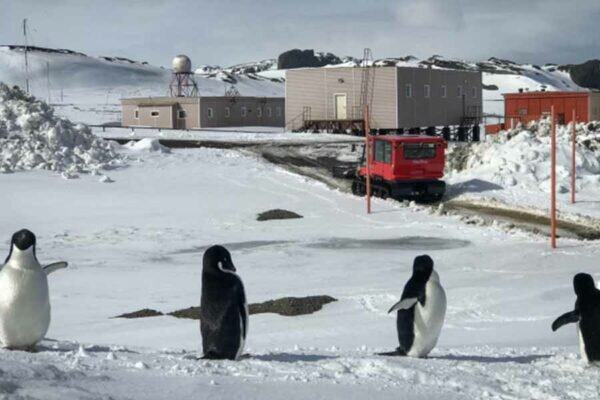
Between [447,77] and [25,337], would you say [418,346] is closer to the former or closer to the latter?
[25,337]

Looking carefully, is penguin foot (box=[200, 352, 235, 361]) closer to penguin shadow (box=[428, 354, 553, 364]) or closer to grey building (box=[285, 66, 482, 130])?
penguin shadow (box=[428, 354, 553, 364])

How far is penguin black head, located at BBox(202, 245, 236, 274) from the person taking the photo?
22.9 ft

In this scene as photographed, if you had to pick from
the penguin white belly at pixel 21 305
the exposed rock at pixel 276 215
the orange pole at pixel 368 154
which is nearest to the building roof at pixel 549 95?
the orange pole at pixel 368 154

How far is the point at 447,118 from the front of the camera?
5456cm

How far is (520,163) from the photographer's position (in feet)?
99.4

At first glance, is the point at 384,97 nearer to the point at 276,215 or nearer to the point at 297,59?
the point at 276,215

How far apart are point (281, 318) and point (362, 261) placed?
5.30m

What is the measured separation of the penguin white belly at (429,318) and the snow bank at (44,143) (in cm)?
2179

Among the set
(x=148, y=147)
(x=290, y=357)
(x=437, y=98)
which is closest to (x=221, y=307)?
(x=290, y=357)

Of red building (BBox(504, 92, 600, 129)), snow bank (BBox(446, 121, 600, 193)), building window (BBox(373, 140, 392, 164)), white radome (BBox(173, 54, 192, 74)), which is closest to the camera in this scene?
building window (BBox(373, 140, 392, 164))

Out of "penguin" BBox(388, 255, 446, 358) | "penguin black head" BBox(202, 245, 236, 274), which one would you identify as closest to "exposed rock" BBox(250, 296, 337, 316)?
"penguin" BBox(388, 255, 446, 358)

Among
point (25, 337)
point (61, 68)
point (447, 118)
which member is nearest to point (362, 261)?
point (25, 337)

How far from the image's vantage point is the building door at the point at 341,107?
51.4 meters

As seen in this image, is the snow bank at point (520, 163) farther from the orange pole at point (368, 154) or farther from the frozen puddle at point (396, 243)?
the frozen puddle at point (396, 243)
